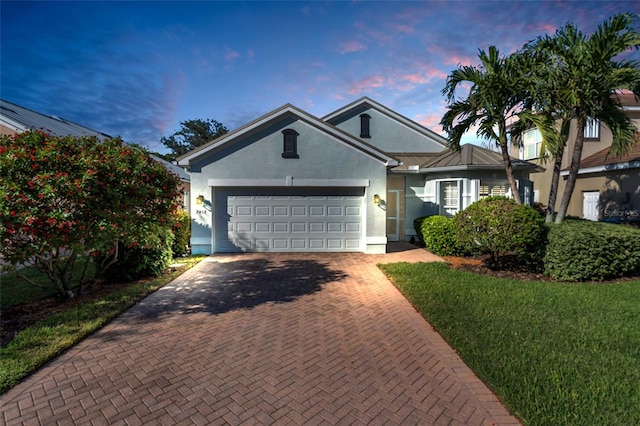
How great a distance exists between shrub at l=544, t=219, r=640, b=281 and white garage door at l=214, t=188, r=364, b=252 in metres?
6.39

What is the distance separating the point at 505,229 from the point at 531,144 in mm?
13268

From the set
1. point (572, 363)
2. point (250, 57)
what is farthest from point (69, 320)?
point (250, 57)

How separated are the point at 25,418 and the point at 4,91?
1657 cm

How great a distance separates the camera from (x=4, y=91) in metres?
12.8

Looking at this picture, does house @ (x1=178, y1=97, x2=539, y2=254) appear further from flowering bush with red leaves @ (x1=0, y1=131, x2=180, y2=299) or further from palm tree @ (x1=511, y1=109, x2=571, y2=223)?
flowering bush with red leaves @ (x1=0, y1=131, x2=180, y2=299)

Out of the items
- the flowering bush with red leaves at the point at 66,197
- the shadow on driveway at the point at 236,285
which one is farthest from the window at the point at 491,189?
the flowering bush with red leaves at the point at 66,197

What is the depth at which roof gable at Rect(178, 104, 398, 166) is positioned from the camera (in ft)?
37.3

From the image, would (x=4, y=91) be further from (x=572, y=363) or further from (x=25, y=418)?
(x=572, y=363)

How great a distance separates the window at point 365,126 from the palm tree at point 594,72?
8.85m

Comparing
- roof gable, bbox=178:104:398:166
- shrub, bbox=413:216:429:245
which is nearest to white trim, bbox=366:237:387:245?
shrub, bbox=413:216:429:245

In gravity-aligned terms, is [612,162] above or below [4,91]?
below

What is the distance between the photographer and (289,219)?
1197cm

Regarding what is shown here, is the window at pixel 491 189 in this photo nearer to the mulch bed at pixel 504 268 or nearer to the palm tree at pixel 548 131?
the palm tree at pixel 548 131

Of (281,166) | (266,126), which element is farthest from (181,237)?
(266,126)
